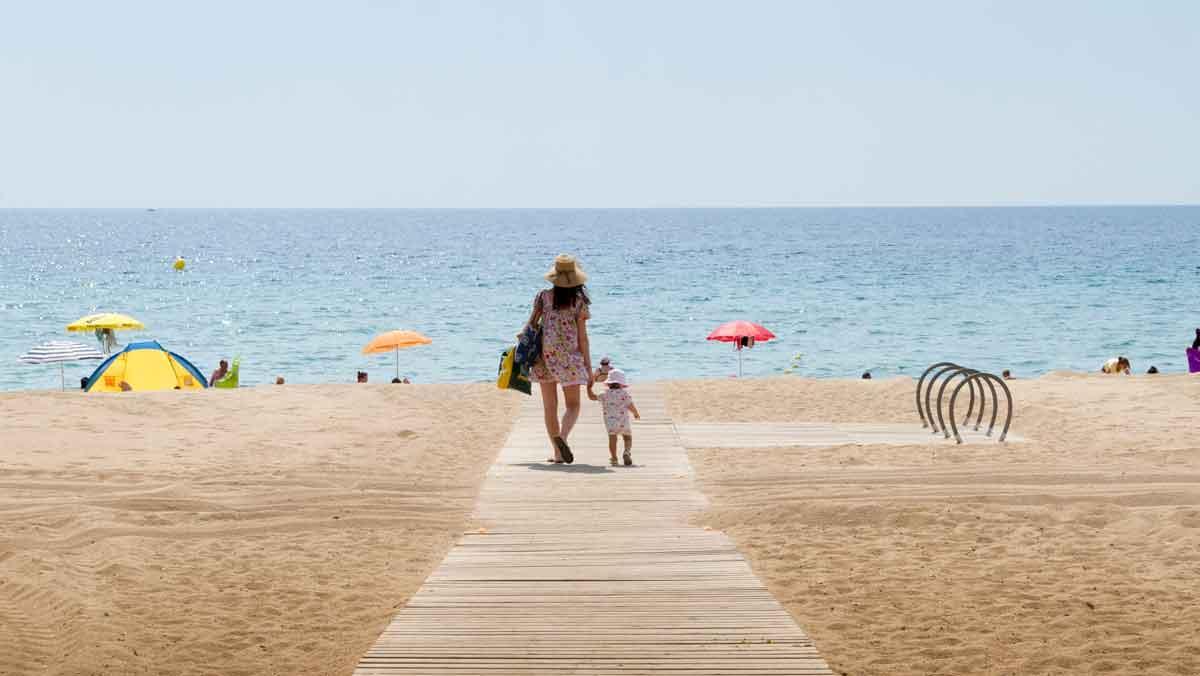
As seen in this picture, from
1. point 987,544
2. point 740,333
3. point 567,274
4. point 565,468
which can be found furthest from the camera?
point 740,333

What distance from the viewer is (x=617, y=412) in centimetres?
1211

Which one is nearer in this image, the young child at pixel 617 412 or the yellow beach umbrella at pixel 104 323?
the young child at pixel 617 412

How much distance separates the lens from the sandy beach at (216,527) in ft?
23.0

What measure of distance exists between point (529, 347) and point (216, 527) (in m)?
3.44

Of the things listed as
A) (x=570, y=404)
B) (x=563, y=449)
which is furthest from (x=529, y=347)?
(x=563, y=449)

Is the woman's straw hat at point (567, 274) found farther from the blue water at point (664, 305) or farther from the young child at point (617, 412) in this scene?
the blue water at point (664, 305)

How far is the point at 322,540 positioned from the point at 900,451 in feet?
19.8

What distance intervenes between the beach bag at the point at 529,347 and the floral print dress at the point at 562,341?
0.04 m

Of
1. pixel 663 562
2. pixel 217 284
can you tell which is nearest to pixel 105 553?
pixel 663 562

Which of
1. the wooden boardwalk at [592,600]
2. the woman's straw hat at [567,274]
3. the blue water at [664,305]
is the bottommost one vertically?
the blue water at [664,305]

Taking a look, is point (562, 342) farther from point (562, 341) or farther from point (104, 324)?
point (104, 324)

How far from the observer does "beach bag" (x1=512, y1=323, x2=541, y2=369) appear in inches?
474

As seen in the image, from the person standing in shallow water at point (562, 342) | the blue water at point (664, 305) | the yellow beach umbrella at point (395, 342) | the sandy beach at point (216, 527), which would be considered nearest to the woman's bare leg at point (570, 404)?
the person standing in shallow water at point (562, 342)

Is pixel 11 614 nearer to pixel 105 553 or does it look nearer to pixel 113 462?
pixel 105 553
